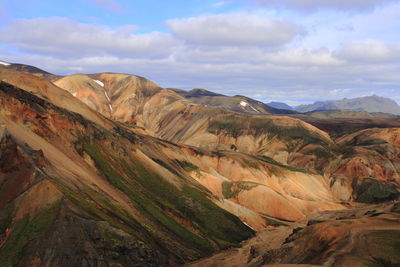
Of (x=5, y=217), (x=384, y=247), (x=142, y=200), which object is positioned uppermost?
(x=384, y=247)

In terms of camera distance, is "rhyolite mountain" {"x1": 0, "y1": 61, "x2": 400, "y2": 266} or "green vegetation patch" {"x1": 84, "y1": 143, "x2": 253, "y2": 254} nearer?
"rhyolite mountain" {"x1": 0, "y1": 61, "x2": 400, "y2": 266}

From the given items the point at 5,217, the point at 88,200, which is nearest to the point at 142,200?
the point at 88,200

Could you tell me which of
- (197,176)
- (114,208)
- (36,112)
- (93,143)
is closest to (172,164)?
(197,176)

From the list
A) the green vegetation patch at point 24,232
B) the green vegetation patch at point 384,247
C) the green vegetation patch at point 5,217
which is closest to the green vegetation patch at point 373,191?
the green vegetation patch at point 384,247

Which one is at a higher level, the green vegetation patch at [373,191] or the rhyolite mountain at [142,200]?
the rhyolite mountain at [142,200]

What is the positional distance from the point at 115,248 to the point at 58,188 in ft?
34.1

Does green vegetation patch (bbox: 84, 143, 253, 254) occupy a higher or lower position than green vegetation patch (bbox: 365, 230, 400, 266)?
lower

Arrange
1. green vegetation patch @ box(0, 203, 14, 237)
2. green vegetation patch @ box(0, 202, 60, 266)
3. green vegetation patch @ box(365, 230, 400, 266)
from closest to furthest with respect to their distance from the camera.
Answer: green vegetation patch @ box(365, 230, 400, 266)
green vegetation patch @ box(0, 202, 60, 266)
green vegetation patch @ box(0, 203, 14, 237)

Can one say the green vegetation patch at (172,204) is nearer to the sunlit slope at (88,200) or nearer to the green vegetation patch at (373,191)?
the sunlit slope at (88,200)

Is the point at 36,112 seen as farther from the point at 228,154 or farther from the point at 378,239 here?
the point at 228,154

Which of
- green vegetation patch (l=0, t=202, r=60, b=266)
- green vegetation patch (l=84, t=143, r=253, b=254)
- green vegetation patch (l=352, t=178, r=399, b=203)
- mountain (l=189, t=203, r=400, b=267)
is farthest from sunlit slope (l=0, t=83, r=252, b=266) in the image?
green vegetation patch (l=352, t=178, r=399, b=203)

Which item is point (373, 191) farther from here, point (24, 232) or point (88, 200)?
point (24, 232)

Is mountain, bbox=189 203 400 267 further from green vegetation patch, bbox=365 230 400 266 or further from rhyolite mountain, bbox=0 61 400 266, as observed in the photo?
rhyolite mountain, bbox=0 61 400 266

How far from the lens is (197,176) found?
376 ft
